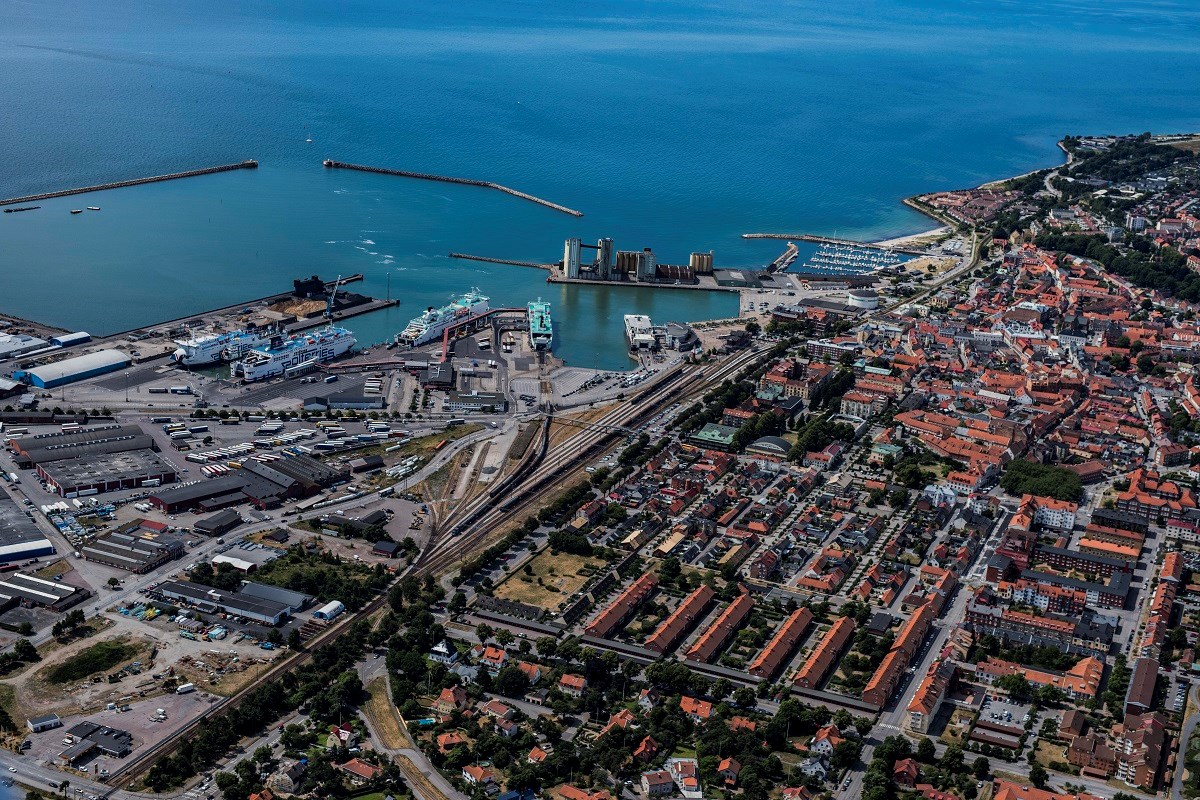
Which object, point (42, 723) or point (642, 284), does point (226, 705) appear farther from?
point (642, 284)

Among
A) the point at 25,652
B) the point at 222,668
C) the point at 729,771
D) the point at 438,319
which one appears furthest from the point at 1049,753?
the point at 438,319

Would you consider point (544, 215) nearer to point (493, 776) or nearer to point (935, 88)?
point (493, 776)

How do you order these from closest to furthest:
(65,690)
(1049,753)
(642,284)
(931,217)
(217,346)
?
(1049,753)
(65,690)
(217,346)
(642,284)
(931,217)

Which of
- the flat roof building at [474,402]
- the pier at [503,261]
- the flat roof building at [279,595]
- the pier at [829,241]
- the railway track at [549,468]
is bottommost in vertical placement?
the flat roof building at [279,595]

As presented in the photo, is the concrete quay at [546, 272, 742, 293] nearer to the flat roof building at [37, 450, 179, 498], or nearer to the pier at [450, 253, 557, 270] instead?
the pier at [450, 253, 557, 270]

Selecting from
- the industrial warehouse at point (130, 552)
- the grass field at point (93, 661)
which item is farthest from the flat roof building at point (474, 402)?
the grass field at point (93, 661)

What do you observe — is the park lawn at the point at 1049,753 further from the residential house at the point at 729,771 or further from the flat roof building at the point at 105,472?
the flat roof building at the point at 105,472
